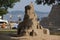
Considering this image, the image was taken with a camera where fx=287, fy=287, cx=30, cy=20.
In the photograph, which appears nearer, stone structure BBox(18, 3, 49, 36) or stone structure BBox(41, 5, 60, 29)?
stone structure BBox(18, 3, 49, 36)

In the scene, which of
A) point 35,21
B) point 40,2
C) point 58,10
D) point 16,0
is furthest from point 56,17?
point 35,21

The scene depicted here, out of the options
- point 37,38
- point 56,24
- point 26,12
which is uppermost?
point 26,12

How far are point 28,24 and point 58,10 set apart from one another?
3615cm

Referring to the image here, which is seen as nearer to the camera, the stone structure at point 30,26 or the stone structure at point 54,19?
the stone structure at point 30,26

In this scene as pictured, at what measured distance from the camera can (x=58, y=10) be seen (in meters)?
54.4

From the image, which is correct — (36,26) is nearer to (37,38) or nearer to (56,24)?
(37,38)

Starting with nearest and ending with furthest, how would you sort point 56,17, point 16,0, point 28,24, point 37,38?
point 37,38, point 28,24, point 16,0, point 56,17

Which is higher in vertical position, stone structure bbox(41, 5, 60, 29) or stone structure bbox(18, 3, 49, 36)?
stone structure bbox(18, 3, 49, 36)

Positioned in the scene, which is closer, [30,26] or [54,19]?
[30,26]

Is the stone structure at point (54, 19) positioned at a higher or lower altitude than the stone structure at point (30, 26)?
lower

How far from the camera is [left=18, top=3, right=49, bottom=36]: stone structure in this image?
1796 centimetres

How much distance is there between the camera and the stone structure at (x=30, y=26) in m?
18.0

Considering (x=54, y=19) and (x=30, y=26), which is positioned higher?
(x=30, y=26)

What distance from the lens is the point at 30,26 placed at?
18.6 metres
